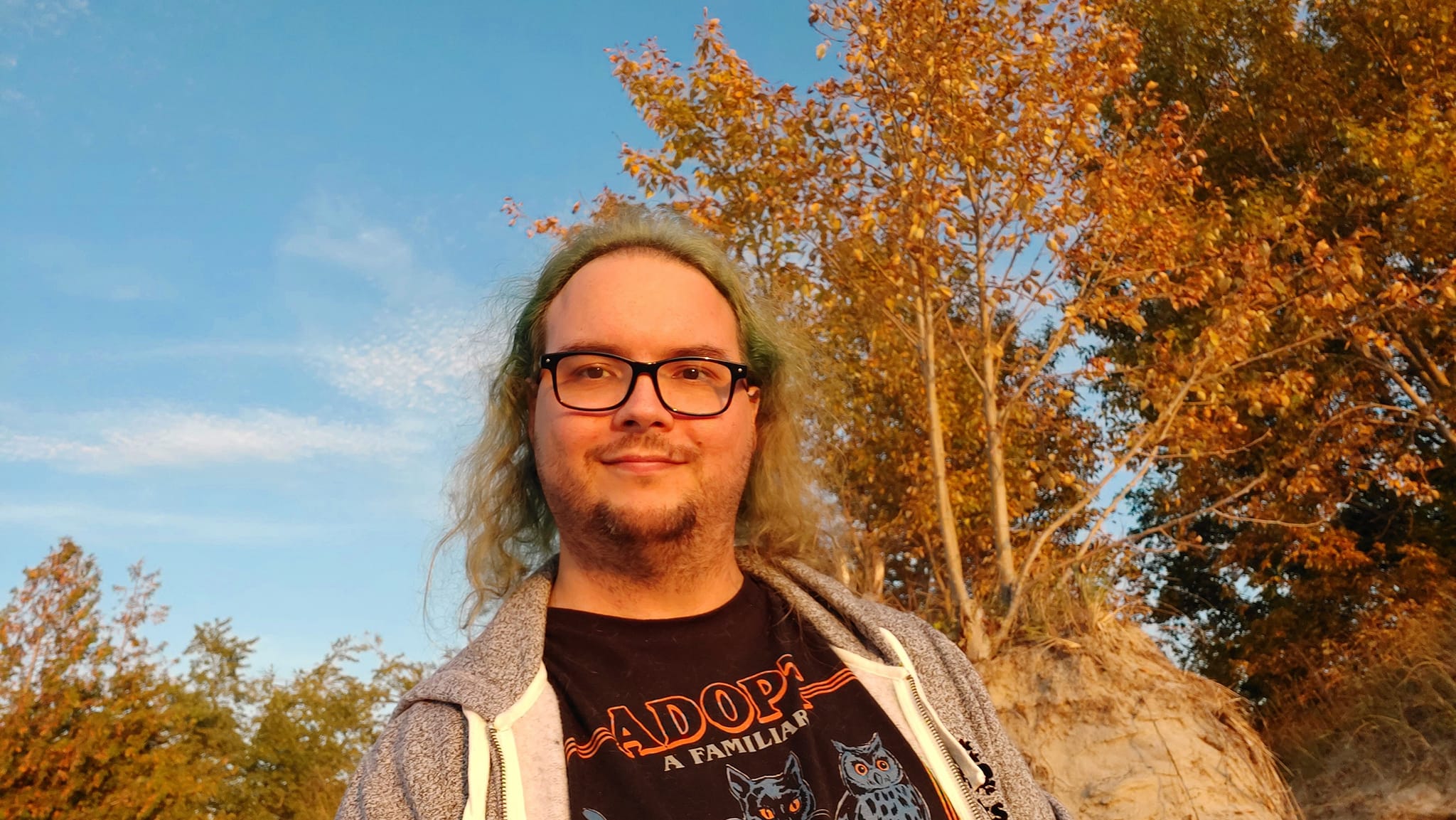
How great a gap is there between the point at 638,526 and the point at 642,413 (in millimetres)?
247

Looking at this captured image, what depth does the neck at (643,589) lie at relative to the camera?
A: 91.2 inches

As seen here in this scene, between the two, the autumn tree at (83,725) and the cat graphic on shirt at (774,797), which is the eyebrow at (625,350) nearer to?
the cat graphic on shirt at (774,797)

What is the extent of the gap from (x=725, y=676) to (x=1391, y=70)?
12919 millimetres

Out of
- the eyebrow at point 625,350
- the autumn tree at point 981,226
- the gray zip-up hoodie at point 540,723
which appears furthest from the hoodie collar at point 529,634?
the autumn tree at point 981,226

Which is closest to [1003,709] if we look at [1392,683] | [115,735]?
[1392,683]

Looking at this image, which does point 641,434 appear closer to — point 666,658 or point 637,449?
point 637,449

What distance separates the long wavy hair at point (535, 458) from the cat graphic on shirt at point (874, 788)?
748 millimetres

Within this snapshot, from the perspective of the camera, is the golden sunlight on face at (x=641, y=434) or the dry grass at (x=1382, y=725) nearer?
the golden sunlight on face at (x=641, y=434)

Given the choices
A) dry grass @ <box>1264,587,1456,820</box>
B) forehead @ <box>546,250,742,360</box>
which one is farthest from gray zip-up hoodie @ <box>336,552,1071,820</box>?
dry grass @ <box>1264,587,1456,820</box>

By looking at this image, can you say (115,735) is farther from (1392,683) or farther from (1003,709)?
(1392,683)

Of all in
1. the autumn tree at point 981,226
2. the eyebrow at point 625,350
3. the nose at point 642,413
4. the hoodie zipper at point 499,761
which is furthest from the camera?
the autumn tree at point 981,226

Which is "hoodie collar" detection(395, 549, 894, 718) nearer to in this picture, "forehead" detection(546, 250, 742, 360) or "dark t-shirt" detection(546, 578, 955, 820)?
"dark t-shirt" detection(546, 578, 955, 820)

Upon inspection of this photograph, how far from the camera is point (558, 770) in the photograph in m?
1.97

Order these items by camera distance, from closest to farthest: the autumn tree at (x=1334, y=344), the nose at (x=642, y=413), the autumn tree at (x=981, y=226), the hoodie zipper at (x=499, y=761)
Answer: the hoodie zipper at (x=499, y=761) < the nose at (x=642, y=413) < the autumn tree at (x=981, y=226) < the autumn tree at (x=1334, y=344)
